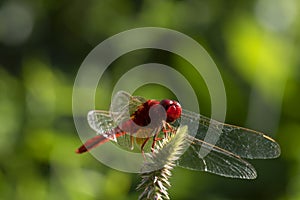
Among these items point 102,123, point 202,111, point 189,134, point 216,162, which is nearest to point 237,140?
point 216,162

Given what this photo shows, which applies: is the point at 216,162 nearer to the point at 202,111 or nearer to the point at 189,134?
the point at 189,134

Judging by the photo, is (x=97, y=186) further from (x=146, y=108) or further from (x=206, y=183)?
(x=146, y=108)

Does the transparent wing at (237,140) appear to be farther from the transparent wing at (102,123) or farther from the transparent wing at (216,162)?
the transparent wing at (102,123)

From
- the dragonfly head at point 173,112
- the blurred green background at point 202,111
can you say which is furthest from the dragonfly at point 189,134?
the blurred green background at point 202,111

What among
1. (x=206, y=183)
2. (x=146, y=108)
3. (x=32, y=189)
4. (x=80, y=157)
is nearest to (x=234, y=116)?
(x=206, y=183)

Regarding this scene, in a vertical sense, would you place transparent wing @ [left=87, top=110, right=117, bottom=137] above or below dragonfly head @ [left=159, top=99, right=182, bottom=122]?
below

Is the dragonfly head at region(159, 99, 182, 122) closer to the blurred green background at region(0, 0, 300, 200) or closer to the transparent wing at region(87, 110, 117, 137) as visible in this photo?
the transparent wing at region(87, 110, 117, 137)

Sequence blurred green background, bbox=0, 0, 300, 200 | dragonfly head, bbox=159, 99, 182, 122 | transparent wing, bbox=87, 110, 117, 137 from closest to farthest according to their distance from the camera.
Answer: dragonfly head, bbox=159, 99, 182, 122 < transparent wing, bbox=87, 110, 117, 137 < blurred green background, bbox=0, 0, 300, 200

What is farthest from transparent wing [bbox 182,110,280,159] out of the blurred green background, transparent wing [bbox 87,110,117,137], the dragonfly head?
the blurred green background
